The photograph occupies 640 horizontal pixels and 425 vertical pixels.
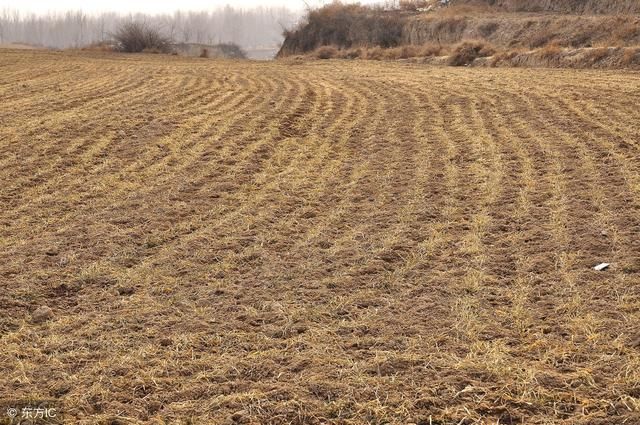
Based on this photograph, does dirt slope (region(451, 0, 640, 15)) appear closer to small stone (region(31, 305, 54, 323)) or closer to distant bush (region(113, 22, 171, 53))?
distant bush (region(113, 22, 171, 53))

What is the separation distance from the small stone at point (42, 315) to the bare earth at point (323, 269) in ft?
0.05

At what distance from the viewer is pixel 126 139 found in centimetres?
995

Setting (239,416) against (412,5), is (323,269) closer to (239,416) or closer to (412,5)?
(239,416)

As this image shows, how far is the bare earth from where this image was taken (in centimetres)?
367

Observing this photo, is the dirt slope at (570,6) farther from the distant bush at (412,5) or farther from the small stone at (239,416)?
the small stone at (239,416)

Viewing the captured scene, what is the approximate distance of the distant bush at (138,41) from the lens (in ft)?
170

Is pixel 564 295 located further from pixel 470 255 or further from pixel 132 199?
pixel 132 199

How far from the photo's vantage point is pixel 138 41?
52.2 m

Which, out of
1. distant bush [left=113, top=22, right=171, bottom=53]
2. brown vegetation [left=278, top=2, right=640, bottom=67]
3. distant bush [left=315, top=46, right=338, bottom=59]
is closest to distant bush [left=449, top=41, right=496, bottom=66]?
brown vegetation [left=278, top=2, right=640, bottom=67]

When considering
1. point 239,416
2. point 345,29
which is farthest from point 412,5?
point 239,416

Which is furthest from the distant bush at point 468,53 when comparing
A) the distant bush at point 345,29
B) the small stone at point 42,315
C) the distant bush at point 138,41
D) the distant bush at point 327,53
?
the distant bush at point 138,41

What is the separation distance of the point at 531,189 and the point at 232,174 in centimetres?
367

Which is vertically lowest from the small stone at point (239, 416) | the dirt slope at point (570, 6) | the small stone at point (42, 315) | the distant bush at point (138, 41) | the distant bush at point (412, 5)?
the small stone at point (239, 416)

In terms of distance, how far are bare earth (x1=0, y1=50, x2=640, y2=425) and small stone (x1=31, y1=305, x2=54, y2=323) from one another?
2cm
